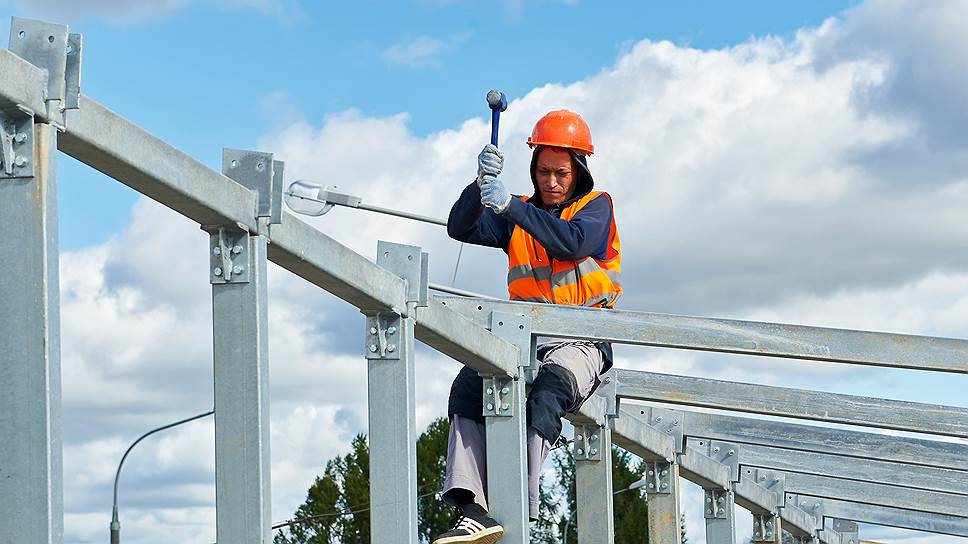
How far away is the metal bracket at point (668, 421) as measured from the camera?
39.5ft

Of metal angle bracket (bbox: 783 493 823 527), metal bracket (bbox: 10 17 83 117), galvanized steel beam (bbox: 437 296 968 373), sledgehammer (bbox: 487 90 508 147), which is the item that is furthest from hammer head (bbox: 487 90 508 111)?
metal angle bracket (bbox: 783 493 823 527)

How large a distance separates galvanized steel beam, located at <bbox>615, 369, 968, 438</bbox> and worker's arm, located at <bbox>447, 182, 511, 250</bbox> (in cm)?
278

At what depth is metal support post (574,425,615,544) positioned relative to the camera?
1010cm

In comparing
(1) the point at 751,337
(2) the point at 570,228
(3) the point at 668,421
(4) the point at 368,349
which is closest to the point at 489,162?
(2) the point at 570,228

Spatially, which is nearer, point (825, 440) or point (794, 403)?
point (794, 403)

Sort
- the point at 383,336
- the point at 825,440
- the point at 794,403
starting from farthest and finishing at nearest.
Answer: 1. the point at 825,440
2. the point at 794,403
3. the point at 383,336

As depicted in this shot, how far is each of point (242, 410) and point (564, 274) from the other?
3.03m

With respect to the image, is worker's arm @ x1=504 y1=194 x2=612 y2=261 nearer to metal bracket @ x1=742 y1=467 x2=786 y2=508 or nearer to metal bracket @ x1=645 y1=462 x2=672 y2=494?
metal bracket @ x1=645 y1=462 x2=672 y2=494

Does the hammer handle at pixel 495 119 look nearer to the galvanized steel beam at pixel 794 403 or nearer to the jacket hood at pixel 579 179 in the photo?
the jacket hood at pixel 579 179

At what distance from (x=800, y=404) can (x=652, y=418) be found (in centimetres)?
165

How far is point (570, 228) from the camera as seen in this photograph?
24.5 ft

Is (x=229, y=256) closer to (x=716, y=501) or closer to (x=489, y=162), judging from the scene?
(x=489, y=162)

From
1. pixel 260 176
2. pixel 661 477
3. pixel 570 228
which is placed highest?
pixel 570 228

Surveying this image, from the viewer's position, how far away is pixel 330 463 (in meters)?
55.0
